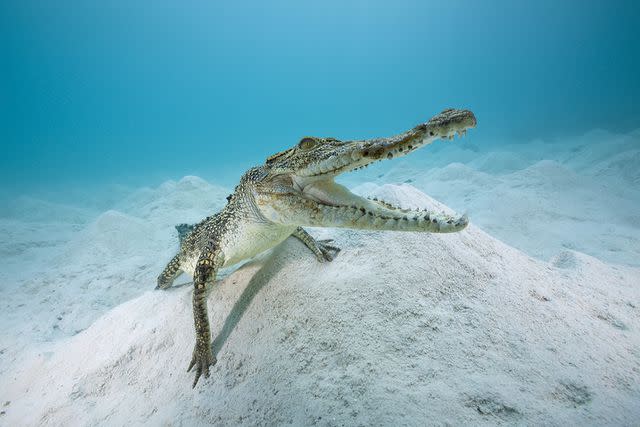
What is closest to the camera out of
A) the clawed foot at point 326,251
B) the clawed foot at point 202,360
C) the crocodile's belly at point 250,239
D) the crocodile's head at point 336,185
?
the crocodile's head at point 336,185

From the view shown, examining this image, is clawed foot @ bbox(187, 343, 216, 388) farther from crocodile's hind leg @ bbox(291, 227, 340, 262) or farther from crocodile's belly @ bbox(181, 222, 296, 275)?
crocodile's hind leg @ bbox(291, 227, 340, 262)

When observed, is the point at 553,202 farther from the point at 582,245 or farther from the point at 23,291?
the point at 23,291

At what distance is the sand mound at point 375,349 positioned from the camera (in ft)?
4.86

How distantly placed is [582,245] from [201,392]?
6.55 m

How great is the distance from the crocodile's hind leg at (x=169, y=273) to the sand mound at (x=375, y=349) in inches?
19.8

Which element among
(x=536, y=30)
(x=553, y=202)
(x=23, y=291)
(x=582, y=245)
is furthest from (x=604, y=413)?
(x=536, y=30)

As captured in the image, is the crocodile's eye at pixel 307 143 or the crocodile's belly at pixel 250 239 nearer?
the crocodile's eye at pixel 307 143

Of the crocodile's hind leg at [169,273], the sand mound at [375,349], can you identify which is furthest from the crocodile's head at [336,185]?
the crocodile's hind leg at [169,273]

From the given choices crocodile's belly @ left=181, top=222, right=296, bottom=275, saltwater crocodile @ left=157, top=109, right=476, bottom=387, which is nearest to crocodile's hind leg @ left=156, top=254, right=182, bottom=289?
saltwater crocodile @ left=157, top=109, right=476, bottom=387

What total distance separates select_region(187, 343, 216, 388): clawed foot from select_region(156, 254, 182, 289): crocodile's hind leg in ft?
5.42

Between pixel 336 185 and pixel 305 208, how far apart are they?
1.10ft

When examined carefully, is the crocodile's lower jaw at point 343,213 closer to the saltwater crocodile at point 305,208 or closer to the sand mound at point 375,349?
the saltwater crocodile at point 305,208

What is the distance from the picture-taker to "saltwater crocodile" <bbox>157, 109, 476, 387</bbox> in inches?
67.8

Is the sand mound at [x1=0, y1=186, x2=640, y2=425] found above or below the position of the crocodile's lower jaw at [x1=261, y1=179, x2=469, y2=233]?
below
